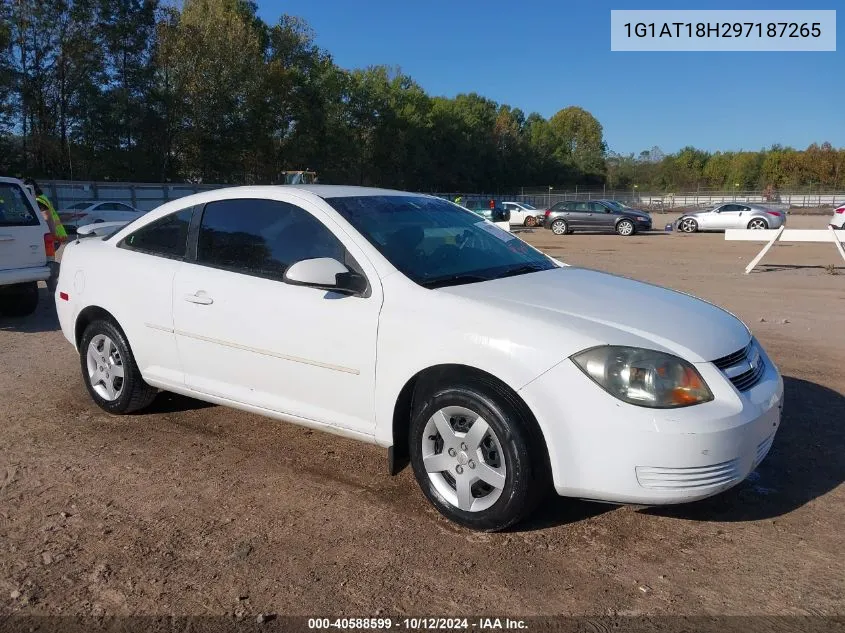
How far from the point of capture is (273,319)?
396 cm

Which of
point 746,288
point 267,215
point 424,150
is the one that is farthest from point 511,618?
point 424,150

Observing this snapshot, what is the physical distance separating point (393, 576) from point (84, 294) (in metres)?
3.39

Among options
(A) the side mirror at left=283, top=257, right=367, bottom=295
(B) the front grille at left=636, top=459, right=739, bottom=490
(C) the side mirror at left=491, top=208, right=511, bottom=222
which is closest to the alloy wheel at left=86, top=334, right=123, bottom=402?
(A) the side mirror at left=283, top=257, right=367, bottom=295

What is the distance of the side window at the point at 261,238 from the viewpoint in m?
4.01

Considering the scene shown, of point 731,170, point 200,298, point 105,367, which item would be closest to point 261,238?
point 200,298

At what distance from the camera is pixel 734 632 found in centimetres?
264

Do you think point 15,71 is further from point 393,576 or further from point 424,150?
point 393,576

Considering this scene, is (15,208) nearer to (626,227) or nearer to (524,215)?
(626,227)

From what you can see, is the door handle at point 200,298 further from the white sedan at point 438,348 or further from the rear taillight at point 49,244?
the rear taillight at point 49,244

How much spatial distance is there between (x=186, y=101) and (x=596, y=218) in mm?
28711

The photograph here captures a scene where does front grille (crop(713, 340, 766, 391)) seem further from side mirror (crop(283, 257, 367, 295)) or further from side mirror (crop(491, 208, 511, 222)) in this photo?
side mirror (crop(491, 208, 511, 222))

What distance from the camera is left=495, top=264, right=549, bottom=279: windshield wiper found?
4.06m

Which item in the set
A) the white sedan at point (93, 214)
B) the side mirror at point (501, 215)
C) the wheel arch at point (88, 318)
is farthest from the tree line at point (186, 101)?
the wheel arch at point (88, 318)

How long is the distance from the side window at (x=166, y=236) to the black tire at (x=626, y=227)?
2827 cm
